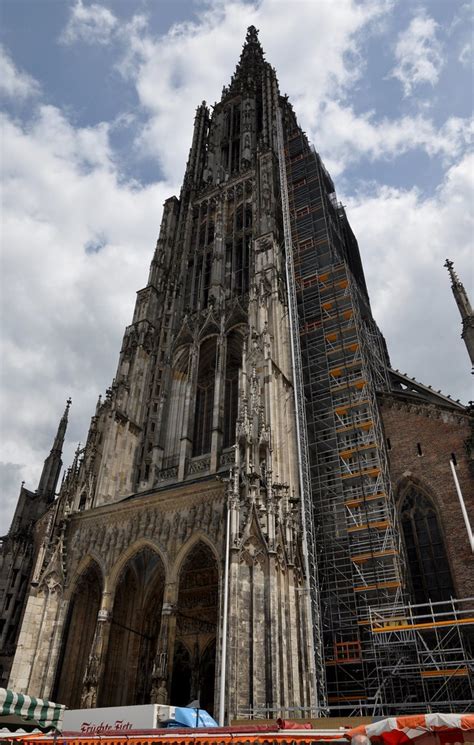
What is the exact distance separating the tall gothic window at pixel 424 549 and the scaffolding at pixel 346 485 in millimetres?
586

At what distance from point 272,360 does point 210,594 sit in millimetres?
9253

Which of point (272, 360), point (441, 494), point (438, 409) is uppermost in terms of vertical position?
point (272, 360)

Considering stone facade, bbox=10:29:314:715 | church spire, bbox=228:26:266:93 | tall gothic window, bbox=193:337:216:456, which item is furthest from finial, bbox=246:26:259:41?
tall gothic window, bbox=193:337:216:456

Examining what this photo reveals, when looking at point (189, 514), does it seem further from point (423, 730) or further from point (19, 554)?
point (19, 554)

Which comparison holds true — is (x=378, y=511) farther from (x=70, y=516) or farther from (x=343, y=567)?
(x=70, y=516)

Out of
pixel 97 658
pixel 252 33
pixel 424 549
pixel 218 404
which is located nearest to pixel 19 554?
pixel 97 658

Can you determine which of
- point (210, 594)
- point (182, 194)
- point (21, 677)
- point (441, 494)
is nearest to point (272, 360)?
point (441, 494)

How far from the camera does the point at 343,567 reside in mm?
18906

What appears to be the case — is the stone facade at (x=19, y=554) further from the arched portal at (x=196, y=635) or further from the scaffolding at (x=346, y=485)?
the scaffolding at (x=346, y=485)

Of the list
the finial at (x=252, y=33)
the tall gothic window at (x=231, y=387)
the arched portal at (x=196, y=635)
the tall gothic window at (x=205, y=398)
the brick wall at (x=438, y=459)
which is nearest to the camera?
the brick wall at (x=438, y=459)

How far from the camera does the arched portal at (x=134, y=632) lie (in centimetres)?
1822

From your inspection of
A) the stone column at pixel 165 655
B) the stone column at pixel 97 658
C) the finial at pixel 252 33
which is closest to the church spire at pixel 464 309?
the stone column at pixel 165 655

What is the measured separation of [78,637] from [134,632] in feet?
6.49

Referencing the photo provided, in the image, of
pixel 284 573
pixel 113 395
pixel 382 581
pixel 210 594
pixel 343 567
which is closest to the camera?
pixel 284 573
